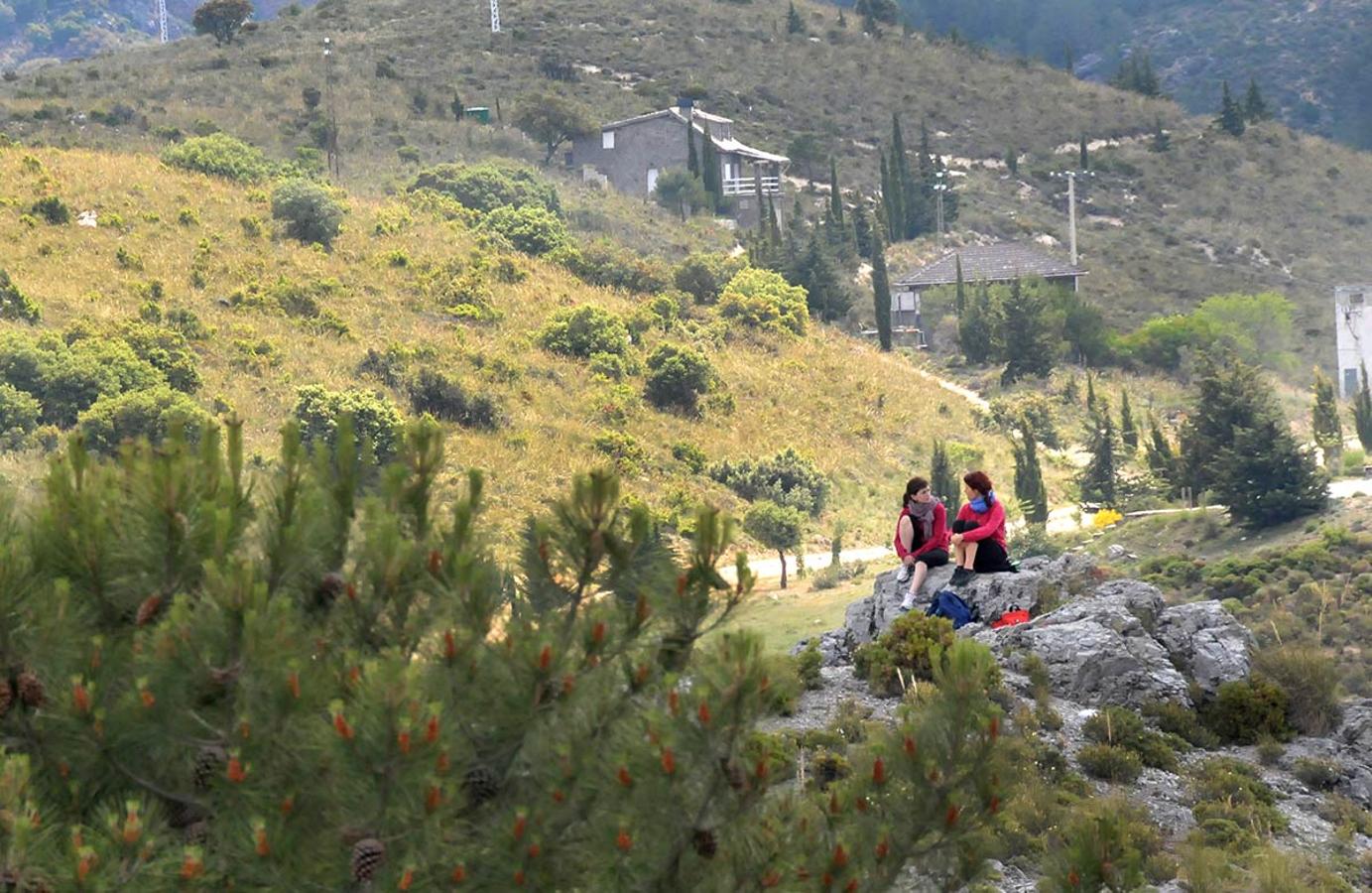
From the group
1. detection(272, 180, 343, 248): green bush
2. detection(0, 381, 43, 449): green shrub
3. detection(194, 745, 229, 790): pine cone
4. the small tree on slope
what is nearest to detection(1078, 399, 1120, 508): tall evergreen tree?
detection(0, 381, 43, 449): green shrub

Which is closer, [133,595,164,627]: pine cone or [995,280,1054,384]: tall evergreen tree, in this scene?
[133,595,164,627]: pine cone

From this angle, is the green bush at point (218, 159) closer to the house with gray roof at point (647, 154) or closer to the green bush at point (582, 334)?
the green bush at point (582, 334)

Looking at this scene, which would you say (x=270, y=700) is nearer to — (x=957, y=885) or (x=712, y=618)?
(x=712, y=618)

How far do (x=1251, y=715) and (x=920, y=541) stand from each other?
3.32 meters

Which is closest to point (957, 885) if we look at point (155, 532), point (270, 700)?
point (270, 700)

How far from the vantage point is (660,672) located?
7.11 m

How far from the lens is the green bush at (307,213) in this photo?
179ft

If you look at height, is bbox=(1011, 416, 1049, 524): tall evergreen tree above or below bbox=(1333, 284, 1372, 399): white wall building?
below

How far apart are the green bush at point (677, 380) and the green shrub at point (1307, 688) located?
104ft

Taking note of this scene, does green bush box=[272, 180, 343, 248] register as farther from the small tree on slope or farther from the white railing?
the small tree on slope

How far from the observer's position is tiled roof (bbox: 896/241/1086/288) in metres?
65.5

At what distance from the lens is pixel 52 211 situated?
51.3 meters

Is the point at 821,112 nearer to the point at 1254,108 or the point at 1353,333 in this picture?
the point at 1254,108

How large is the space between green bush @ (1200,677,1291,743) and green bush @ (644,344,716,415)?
3196 cm
